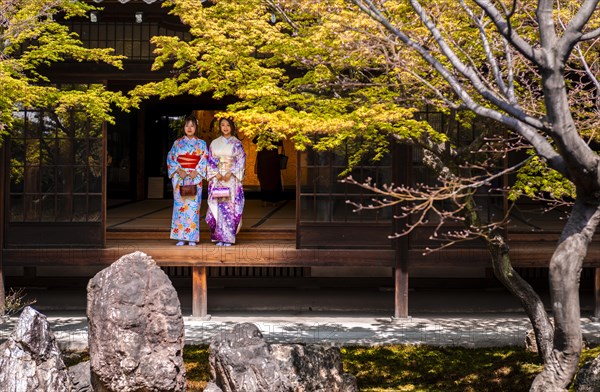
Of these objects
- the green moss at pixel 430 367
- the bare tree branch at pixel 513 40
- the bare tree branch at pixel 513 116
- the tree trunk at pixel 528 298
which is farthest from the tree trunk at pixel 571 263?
the tree trunk at pixel 528 298

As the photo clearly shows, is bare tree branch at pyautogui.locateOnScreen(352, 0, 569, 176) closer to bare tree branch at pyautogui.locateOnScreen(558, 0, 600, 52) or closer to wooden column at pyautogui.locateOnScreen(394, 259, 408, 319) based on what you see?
bare tree branch at pyautogui.locateOnScreen(558, 0, 600, 52)

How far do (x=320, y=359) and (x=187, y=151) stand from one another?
6126mm

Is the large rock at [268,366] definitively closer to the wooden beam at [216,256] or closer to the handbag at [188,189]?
the wooden beam at [216,256]

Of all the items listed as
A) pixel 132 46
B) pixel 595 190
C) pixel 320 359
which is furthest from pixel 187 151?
pixel 595 190

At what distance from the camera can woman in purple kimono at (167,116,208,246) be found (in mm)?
14500

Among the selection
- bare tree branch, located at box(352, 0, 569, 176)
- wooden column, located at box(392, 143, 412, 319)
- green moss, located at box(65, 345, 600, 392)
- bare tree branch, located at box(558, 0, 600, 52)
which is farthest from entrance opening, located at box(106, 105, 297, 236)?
bare tree branch, located at box(558, 0, 600, 52)

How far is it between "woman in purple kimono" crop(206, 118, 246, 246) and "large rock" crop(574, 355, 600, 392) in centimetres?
683

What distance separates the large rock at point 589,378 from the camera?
859 cm

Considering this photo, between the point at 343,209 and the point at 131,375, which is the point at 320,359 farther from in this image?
the point at 343,209

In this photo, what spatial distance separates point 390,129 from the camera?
1031 cm

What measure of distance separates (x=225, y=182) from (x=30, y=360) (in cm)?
659

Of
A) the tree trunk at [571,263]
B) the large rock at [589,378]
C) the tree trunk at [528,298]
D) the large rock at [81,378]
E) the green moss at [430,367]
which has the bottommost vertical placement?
the green moss at [430,367]

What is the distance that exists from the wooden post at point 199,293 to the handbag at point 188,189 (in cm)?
126

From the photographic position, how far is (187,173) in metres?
14.5
